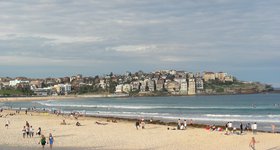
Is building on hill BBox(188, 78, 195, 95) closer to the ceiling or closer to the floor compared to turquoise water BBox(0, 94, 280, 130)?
closer to the ceiling

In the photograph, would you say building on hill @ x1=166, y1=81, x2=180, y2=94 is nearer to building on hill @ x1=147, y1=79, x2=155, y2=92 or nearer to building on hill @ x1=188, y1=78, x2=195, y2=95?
building on hill @ x1=188, y1=78, x2=195, y2=95

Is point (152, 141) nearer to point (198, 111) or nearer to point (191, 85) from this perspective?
point (198, 111)

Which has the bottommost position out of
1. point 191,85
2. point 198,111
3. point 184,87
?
point 198,111

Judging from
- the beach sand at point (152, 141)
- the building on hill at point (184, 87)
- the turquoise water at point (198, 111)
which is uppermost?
the building on hill at point (184, 87)

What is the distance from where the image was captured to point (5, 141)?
81.7ft

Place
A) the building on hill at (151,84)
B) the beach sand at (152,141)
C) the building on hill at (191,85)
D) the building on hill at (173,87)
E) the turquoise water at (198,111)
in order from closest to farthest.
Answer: the beach sand at (152,141) → the turquoise water at (198,111) → the building on hill at (191,85) → the building on hill at (173,87) → the building on hill at (151,84)

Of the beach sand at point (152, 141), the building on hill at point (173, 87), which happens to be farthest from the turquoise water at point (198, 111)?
the building on hill at point (173, 87)

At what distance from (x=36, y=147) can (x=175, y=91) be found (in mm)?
171406

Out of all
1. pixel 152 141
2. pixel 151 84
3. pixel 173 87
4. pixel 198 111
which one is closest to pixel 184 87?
pixel 173 87

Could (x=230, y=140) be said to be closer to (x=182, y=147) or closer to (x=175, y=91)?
(x=182, y=147)

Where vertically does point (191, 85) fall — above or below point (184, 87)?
above

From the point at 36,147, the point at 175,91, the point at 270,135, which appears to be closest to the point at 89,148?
the point at 36,147

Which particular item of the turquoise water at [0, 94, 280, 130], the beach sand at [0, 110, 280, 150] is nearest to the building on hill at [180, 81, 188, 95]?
the turquoise water at [0, 94, 280, 130]

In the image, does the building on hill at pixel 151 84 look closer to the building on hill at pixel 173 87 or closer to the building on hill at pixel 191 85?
the building on hill at pixel 173 87
